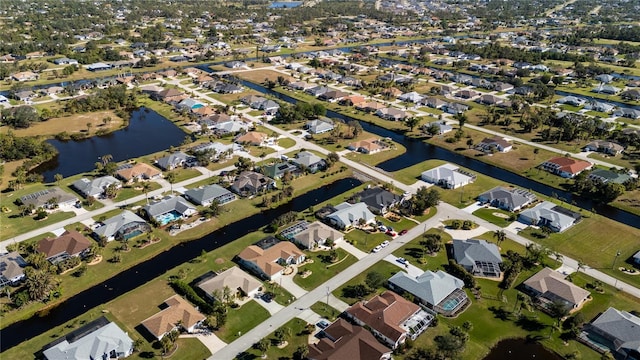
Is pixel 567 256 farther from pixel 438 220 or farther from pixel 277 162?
pixel 277 162

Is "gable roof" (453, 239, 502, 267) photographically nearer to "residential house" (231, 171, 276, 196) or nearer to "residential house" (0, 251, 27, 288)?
"residential house" (231, 171, 276, 196)

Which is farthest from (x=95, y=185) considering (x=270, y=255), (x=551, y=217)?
(x=551, y=217)

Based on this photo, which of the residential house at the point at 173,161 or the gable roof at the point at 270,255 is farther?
the residential house at the point at 173,161

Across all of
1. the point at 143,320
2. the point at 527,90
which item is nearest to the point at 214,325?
the point at 143,320

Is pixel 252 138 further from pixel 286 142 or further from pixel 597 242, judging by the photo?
pixel 597 242

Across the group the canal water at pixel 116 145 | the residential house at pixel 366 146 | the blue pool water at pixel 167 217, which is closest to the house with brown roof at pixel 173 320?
the blue pool water at pixel 167 217

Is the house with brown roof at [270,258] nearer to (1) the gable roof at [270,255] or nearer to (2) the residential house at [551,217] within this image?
(1) the gable roof at [270,255]

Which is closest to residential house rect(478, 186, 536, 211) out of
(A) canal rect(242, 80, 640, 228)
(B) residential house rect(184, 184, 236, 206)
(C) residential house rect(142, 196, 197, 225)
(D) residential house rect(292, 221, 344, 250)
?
(A) canal rect(242, 80, 640, 228)
